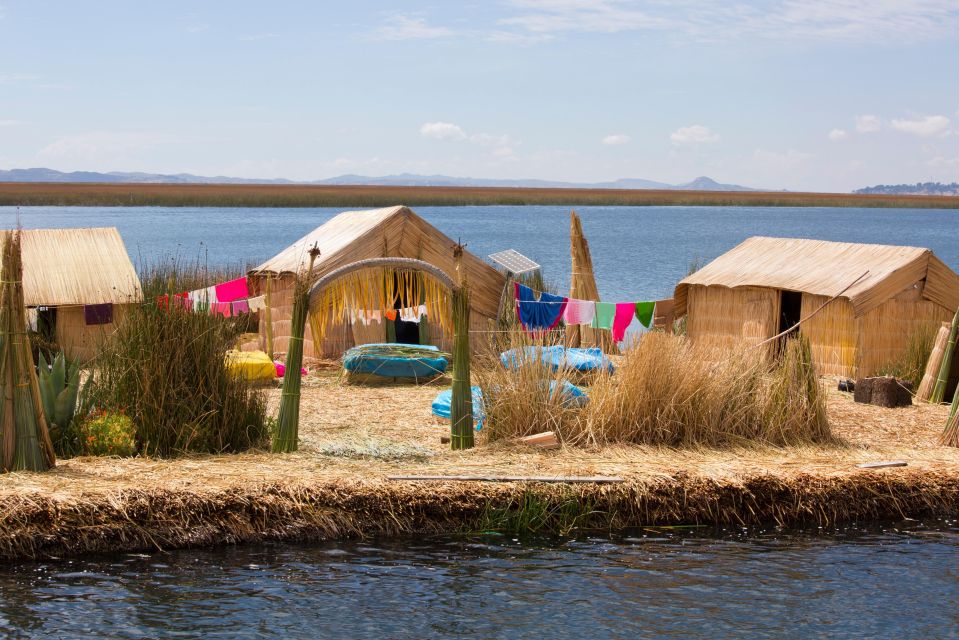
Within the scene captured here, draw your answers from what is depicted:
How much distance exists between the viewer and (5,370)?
8008mm

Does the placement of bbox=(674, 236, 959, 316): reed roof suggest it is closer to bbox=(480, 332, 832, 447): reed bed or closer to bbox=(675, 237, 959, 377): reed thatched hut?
bbox=(675, 237, 959, 377): reed thatched hut

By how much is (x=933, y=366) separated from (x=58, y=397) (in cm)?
896

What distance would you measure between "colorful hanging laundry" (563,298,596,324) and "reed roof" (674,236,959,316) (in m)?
1.92

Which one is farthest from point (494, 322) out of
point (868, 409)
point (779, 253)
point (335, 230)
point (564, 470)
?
point (564, 470)

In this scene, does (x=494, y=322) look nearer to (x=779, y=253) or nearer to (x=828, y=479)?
(x=779, y=253)

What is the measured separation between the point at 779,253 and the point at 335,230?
6.27 m

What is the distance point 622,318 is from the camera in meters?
14.3

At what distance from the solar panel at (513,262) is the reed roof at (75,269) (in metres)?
5.39

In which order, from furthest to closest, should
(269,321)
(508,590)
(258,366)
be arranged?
(269,321) < (258,366) < (508,590)

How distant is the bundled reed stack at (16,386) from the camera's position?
8.02 metres

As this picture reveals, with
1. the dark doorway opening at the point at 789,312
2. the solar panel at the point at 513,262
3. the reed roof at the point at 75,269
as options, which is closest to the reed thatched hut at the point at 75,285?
the reed roof at the point at 75,269

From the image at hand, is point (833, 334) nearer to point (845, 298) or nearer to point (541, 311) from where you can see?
point (845, 298)

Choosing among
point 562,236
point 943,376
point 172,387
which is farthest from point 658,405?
point 562,236

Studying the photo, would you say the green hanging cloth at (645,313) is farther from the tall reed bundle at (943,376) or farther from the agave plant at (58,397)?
the agave plant at (58,397)
